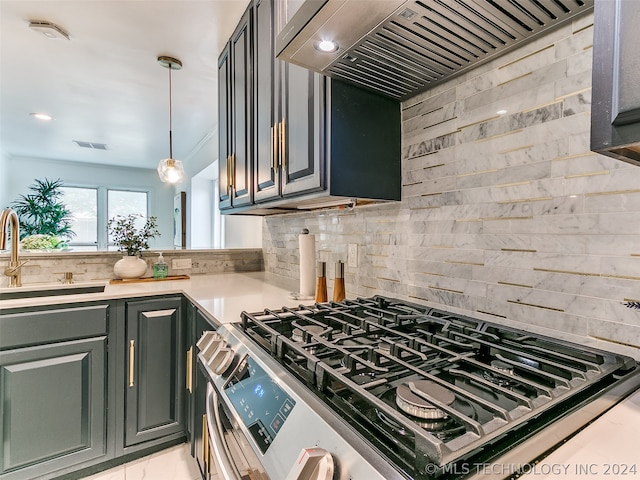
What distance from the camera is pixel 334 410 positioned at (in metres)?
0.53

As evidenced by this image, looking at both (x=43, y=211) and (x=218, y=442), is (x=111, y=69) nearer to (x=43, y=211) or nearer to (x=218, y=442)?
(x=218, y=442)

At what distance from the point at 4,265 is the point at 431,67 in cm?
252

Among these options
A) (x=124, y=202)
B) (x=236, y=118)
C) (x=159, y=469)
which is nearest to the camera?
(x=159, y=469)

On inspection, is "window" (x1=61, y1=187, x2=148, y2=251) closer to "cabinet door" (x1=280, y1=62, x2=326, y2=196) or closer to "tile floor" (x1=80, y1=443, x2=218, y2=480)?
"tile floor" (x1=80, y1=443, x2=218, y2=480)

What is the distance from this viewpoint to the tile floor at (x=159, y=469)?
5.51 ft

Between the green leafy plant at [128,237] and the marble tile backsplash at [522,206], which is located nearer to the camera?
the marble tile backsplash at [522,206]

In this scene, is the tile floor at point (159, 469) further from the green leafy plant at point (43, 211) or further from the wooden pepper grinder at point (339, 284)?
the green leafy plant at point (43, 211)

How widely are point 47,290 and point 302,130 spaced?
5.94ft

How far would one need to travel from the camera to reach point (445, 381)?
0.58 m

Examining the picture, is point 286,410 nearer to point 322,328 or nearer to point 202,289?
point 322,328

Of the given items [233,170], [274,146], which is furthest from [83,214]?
[274,146]

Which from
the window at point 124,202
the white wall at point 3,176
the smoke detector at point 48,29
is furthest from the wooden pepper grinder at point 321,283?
the white wall at point 3,176

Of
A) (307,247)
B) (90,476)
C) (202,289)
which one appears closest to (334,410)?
(307,247)

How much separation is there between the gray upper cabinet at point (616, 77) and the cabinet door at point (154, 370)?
193 centimetres
